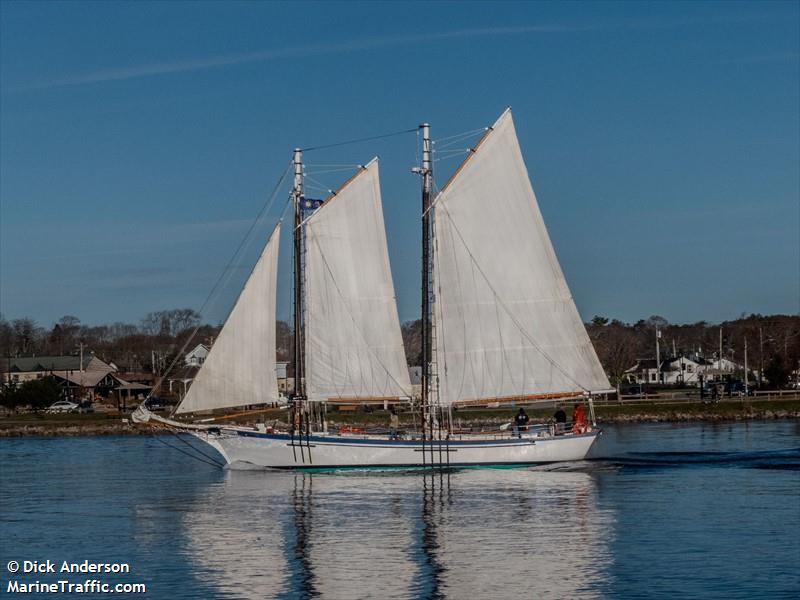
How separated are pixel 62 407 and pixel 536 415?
168 ft

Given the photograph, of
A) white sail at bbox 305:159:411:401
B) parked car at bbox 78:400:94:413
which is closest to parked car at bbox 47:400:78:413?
parked car at bbox 78:400:94:413

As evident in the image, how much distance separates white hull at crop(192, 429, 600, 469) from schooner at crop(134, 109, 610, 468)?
0.11m

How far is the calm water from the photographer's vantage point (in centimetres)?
3219

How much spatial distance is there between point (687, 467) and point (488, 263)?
13.2 m

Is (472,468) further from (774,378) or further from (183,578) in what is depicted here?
(774,378)

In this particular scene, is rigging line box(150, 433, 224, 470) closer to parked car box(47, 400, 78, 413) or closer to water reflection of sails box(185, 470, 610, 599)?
water reflection of sails box(185, 470, 610, 599)

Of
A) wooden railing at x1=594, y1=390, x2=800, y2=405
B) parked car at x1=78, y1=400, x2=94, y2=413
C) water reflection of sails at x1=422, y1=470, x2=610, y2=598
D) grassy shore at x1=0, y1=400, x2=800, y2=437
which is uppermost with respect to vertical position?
parked car at x1=78, y1=400, x2=94, y2=413

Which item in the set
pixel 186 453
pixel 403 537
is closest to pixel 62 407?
pixel 186 453

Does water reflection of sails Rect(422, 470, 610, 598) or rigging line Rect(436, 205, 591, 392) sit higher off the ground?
rigging line Rect(436, 205, 591, 392)

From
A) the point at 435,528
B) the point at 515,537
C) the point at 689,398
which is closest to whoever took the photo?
the point at 515,537

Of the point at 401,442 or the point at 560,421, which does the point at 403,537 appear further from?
the point at 560,421

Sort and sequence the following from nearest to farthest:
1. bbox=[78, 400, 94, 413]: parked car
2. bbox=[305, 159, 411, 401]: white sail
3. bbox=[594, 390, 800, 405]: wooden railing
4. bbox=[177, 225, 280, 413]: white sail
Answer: bbox=[177, 225, 280, 413]: white sail → bbox=[305, 159, 411, 401]: white sail → bbox=[594, 390, 800, 405]: wooden railing → bbox=[78, 400, 94, 413]: parked car

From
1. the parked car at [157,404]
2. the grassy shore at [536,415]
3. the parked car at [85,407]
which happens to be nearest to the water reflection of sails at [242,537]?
the grassy shore at [536,415]

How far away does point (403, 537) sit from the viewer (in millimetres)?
39031
